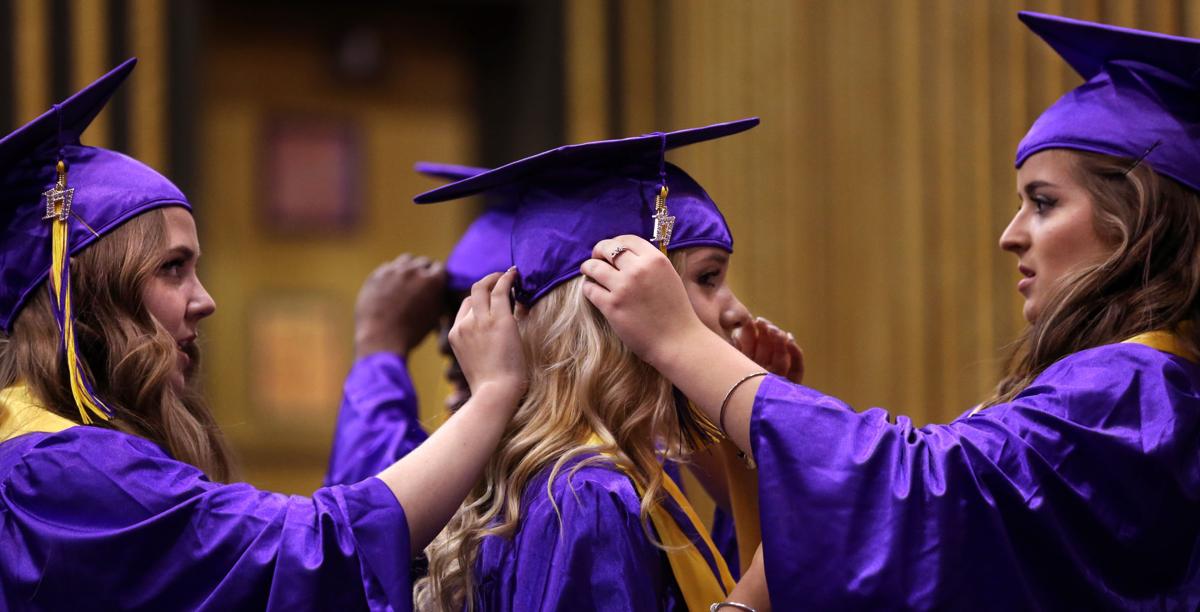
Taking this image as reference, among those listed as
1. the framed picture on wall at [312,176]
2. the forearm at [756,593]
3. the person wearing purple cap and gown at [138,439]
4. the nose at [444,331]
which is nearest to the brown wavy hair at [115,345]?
the person wearing purple cap and gown at [138,439]

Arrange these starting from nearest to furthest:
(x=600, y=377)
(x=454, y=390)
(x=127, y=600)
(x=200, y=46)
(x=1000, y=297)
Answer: (x=127, y=600) < (x=600, y=377) < (x=454, y=390) < (x=1000, y=297) < (x=200, y=46)

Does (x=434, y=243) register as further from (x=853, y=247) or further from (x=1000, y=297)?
(x=1000, y=297)

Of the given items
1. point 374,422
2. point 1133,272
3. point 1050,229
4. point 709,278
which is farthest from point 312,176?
point 1133,272

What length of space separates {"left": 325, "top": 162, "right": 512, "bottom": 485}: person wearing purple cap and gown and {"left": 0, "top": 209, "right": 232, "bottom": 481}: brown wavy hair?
2.48 ft

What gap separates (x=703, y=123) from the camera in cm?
487

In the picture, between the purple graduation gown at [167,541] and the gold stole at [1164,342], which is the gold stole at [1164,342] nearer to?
the gold stole at [1164,342]

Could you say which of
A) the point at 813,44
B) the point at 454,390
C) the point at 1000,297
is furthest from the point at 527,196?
the point at 813,44

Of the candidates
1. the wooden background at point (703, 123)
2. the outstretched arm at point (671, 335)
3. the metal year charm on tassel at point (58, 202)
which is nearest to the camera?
the outstretched arm at point (671, 335)

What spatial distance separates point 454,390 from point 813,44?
6.31 ft

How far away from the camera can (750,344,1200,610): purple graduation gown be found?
170 centimetres

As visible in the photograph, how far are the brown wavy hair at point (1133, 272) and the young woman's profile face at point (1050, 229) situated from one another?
0.02 m

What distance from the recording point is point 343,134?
7.02 m

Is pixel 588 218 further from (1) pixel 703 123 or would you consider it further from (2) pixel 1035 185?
(1) pixel 703 123

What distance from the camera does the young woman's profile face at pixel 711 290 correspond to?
2.05m
